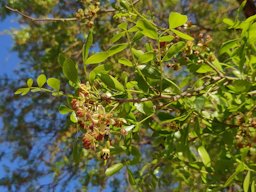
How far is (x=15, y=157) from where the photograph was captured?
133 inches

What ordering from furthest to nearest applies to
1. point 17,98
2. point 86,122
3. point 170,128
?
point 17,98 → point 170,128 → point 86,122

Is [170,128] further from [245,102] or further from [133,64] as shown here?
[133,64]

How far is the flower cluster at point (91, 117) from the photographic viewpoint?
809mm

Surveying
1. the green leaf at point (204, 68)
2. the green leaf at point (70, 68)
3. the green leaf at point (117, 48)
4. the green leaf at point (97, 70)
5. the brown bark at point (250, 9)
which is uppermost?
the brown bark at point (250, 9)

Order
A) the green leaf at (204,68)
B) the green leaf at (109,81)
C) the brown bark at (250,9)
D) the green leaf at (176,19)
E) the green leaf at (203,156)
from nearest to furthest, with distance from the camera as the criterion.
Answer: the green leaf at (176,19)
the green leaf at (109,81)
the green leaf at (204,68)
the green leaf at (203,156)
the brown bark at (250,9)

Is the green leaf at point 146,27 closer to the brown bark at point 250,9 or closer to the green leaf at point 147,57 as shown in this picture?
the green leaf at point 147,57

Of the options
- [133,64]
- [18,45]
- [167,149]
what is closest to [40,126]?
[18,45]

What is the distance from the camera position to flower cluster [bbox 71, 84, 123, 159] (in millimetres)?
809

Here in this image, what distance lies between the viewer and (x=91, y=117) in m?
0.81

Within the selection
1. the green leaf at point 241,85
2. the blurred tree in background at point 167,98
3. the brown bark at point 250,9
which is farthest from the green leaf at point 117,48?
the brown bark at point 250,9

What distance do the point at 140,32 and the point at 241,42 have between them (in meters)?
0.24

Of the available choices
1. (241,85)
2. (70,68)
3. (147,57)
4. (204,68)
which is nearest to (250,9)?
(204,68)

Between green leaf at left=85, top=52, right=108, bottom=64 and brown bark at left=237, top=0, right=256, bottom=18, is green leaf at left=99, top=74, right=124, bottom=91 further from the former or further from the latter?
brown bark at left=237, top=0, right=256, bottom=18

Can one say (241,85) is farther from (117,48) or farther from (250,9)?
(250,9)
